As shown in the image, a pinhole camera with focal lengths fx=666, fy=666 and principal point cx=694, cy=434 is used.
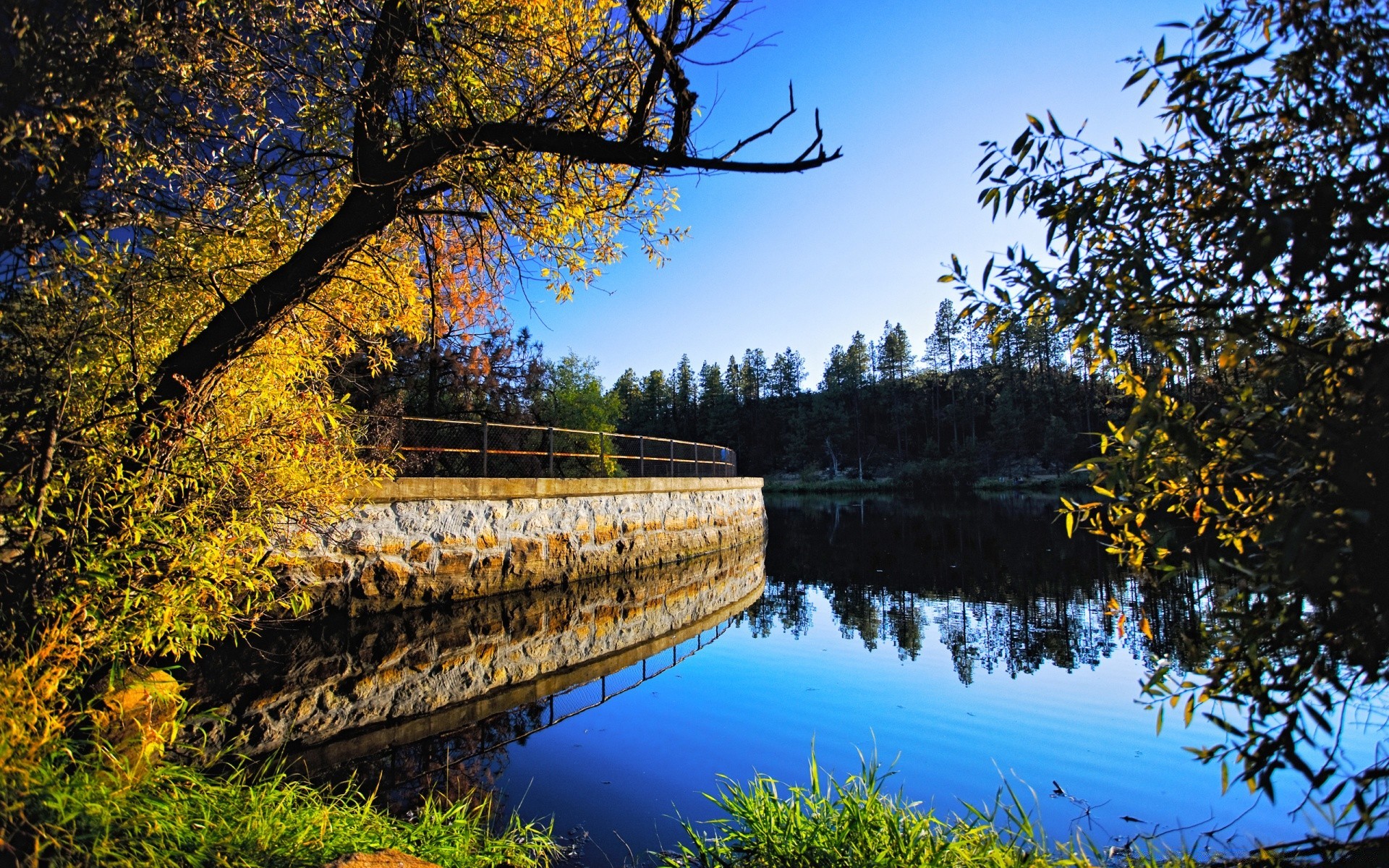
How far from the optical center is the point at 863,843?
9.89 ft

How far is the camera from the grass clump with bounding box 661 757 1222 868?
283 centimetres

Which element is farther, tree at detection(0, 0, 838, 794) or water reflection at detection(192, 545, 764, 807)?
water reflection at detection(192, 545, 764, 807)

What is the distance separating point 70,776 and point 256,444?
2.21m

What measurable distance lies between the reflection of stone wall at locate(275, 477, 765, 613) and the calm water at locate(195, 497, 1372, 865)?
0.60m

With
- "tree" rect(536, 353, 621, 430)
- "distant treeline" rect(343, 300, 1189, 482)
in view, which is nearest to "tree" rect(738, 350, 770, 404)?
"distant treeline" rect(343, 300, 1189, 482)

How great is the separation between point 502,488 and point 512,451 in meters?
0.77

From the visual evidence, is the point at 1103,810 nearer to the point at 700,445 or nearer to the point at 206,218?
the point at 206,218

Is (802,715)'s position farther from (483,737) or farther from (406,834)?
(406,834)

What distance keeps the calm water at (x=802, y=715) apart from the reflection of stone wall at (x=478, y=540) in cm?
60

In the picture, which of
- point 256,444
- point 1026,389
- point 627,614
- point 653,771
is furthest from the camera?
point 1026,389

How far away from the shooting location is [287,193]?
16.1 feet

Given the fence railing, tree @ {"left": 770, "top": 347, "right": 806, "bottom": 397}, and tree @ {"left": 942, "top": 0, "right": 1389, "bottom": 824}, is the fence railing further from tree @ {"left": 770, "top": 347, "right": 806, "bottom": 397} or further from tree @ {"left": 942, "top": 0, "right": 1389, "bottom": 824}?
tree @ {"left": 770, "top": 347, "right": 806, "bottom": 397}

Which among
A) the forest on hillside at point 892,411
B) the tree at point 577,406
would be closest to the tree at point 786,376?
the forest on hillside at point 892,411

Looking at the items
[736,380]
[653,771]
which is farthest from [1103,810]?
[736,380]
